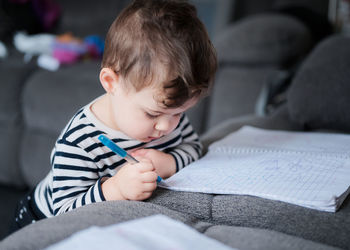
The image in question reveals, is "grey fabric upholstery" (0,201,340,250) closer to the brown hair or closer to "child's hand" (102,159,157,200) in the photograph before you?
"child's hand" (102,159,157,200)

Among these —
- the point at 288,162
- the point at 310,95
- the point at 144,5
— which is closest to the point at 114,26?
the point at 144,5

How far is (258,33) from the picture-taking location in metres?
1.53

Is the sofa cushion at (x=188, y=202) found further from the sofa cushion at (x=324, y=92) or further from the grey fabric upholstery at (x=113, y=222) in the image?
the sofa cushion at (x=324, y=92)

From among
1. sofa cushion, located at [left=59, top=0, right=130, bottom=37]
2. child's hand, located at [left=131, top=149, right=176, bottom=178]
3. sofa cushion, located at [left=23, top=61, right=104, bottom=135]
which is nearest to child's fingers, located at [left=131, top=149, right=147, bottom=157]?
child's hand, located at [left=131, top=149, right=176, bottom=178]

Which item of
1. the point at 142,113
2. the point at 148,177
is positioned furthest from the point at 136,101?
the point at 148,177

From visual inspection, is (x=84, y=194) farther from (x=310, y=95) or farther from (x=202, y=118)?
(x=202, y=118)

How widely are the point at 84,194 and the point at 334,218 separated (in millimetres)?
417

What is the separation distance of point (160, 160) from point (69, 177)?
0.59ft

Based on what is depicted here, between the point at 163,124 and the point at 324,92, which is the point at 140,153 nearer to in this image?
the point at 163,124

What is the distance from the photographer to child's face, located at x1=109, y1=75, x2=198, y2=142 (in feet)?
2.07

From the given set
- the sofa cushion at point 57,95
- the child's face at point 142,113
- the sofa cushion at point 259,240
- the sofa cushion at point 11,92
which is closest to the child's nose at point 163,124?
the child's face at point 142,113

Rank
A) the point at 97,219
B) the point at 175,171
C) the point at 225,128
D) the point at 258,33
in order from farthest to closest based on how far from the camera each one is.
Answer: the point at 258,33 < the point at 225,128 < the point at 175,171 < the point at 97,219

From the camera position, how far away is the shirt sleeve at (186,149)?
0.78 m

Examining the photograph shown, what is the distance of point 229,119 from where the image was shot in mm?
1405
